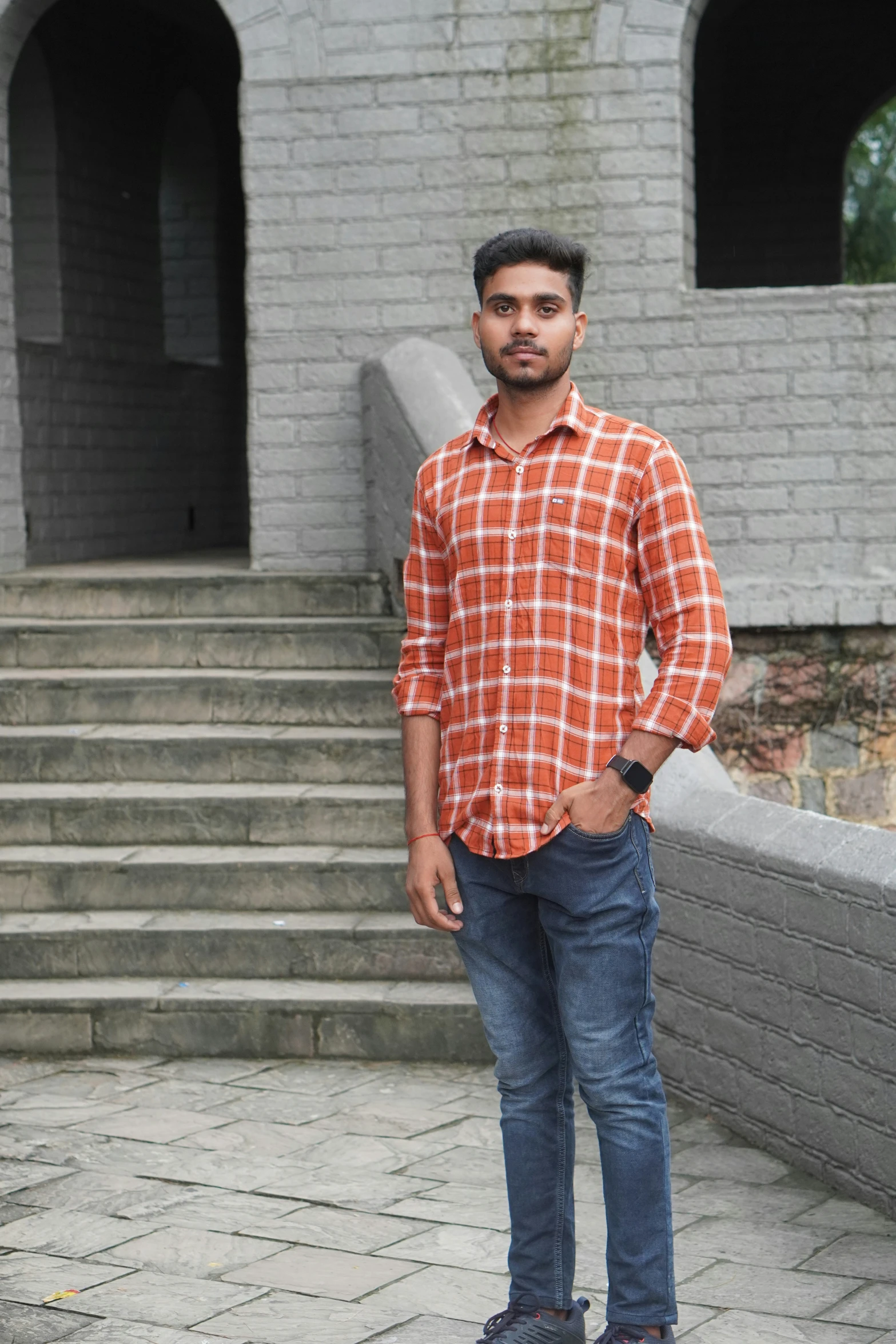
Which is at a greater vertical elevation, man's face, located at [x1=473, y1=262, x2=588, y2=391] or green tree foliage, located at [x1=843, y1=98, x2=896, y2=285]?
green tree foliage, located at [x1=843, y1=98, x2=896, y2=285]

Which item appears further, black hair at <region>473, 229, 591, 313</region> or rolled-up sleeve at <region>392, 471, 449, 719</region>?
rolled-up sleeve at <region>392, 471, 449, 719</region>

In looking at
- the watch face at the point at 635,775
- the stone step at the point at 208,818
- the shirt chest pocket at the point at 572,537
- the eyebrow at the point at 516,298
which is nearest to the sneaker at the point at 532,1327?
the watch face at the point at 635,775

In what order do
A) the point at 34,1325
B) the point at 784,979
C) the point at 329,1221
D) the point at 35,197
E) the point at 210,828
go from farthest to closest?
the point at 35,197, the point at 210,828, the point at 784,979, the point at 329,1221, the point at 34,1325

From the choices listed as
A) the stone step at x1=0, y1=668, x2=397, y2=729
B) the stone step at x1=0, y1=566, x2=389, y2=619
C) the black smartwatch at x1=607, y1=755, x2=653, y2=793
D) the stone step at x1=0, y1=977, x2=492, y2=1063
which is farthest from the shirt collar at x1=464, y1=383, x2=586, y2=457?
the stone step at x1=0, y1=566, x2=389, y2=619

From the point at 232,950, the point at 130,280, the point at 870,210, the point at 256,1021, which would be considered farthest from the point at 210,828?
the point at 870,210

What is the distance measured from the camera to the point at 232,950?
5.39 m

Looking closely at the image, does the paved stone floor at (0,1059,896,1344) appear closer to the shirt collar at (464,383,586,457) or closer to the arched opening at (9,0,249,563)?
the shirt collar at (464,383,586,457)

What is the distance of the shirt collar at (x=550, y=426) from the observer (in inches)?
114

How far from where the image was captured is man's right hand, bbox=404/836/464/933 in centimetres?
295

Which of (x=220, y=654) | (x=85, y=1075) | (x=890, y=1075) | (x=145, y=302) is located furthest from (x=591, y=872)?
(x=145, y=302)

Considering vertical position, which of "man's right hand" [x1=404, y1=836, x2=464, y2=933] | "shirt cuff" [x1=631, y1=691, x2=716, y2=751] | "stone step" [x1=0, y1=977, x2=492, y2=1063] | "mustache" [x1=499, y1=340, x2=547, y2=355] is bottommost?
"stone step" [x1=0, y1=977, x2=492, y2=1063]

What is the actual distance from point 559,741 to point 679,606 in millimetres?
285

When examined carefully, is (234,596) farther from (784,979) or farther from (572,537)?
(572,537)

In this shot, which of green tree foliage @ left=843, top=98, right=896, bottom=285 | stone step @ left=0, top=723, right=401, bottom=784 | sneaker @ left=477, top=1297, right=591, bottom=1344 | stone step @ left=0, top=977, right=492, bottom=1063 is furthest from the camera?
green tree foliage @ left=843, top=98, right=896, bottom=285
